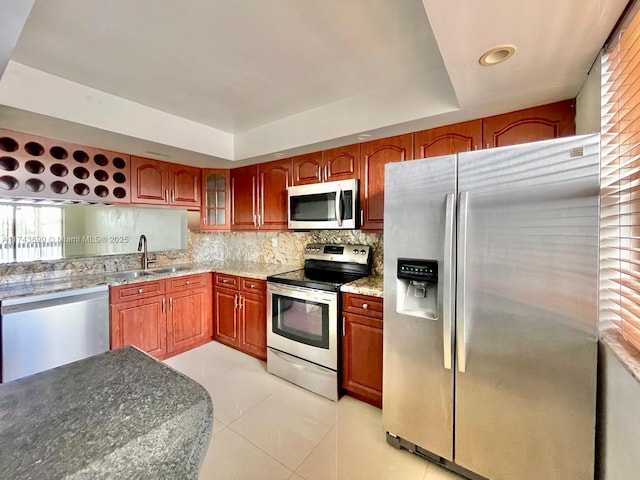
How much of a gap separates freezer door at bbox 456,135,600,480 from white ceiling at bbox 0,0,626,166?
47cm

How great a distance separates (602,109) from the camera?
128 cm

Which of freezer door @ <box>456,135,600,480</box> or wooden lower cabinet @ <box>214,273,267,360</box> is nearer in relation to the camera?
freezer door @ <box>456,135,600,480</box>

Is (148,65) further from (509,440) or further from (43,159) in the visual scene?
(509,440)

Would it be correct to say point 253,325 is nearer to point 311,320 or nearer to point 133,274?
point 311,320

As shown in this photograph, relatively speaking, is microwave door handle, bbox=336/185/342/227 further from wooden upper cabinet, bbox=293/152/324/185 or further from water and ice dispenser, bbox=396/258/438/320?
water and ice dispenser, bbox=396/258/438/320

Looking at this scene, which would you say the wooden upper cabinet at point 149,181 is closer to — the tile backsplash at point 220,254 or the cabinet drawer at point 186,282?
the tile backsplash at point 220,254

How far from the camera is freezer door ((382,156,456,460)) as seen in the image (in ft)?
5.02

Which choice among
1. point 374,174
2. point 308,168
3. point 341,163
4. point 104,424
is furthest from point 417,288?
point 308,168

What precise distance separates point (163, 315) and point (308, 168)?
2.08 meters

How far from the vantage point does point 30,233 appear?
241 centimetres

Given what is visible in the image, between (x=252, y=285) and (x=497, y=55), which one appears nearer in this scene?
(x=497, y=55)

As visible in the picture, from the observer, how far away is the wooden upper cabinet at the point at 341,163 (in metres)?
2.53

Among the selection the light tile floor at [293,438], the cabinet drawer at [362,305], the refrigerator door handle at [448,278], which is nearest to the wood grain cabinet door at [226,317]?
the light tile floor at [293,438]

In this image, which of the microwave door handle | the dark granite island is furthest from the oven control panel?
the dark granite island
